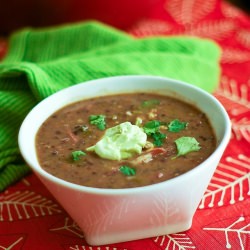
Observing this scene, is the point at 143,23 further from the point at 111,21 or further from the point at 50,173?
the point at 50,173

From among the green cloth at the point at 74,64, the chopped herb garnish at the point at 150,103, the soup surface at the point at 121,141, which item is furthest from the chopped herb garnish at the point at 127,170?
the green cloth at the point at 74,64

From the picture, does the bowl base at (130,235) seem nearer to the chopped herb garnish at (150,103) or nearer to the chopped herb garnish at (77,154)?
the chopped herb garnish at (77,154)

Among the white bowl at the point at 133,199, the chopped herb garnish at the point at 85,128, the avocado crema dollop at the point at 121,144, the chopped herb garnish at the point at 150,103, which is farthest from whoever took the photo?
the chopped herb garnish at the point at 150,103

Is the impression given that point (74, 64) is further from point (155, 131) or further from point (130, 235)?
point (130, 235)

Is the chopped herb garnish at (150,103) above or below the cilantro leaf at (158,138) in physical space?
below

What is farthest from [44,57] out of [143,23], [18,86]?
[143,23]

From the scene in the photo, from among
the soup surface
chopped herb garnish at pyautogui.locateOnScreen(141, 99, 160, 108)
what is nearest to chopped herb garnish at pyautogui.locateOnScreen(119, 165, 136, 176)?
the soup surface
